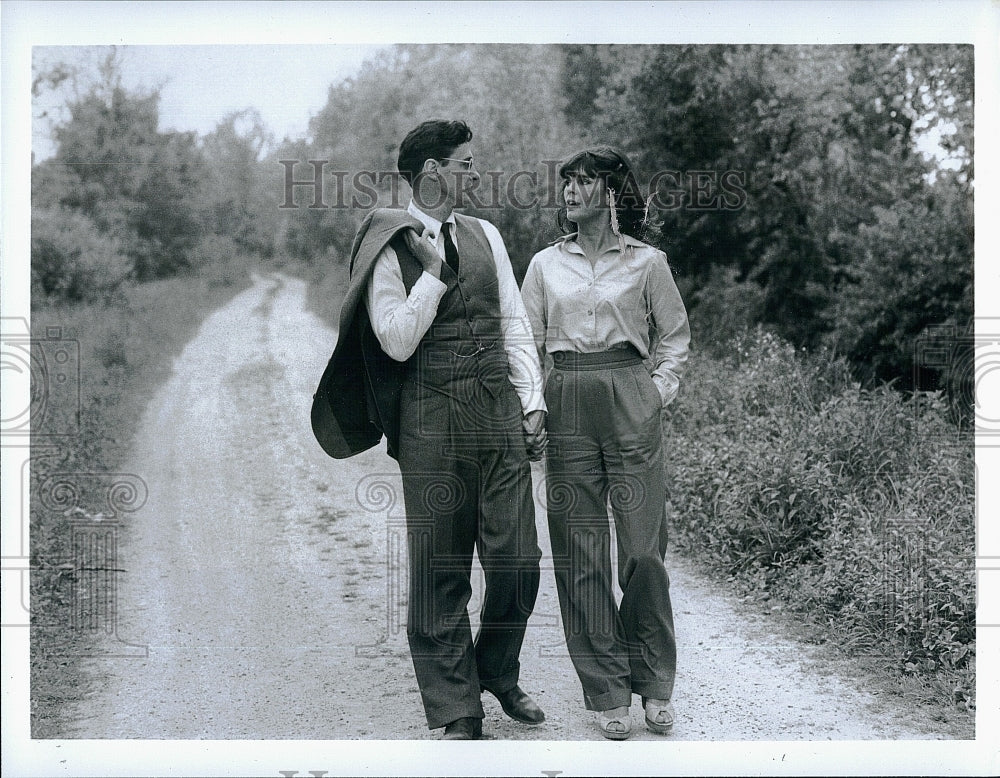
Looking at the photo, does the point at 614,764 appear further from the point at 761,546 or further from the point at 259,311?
the point at 259,311

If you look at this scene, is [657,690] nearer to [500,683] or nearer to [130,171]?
[500,683]

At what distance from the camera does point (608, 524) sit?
420cm

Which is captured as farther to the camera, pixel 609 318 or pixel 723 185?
pixel 723 185

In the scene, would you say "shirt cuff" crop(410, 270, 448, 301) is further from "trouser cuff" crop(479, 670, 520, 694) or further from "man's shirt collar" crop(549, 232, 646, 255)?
"trouser cuff" crop(479, 670, 520, 694)

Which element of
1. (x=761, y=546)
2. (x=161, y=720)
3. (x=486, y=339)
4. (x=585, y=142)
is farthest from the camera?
(x=761, y=546)

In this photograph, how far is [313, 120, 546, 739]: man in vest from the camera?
4074mm

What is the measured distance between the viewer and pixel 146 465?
4.62 m

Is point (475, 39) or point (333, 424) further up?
point (475, 39)

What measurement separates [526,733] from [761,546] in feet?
5.06

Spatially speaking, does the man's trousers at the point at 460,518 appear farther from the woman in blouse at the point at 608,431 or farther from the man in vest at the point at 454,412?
the woman in blouse at the point at 608,431

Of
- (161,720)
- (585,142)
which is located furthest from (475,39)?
(161,720)

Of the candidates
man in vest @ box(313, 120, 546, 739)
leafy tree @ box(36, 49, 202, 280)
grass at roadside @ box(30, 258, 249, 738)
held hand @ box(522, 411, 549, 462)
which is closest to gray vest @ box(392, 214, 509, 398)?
man in vest @ box(313, 120, 546, 739)

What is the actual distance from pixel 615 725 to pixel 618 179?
1.99 metres

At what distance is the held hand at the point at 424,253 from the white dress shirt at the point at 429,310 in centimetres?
4
